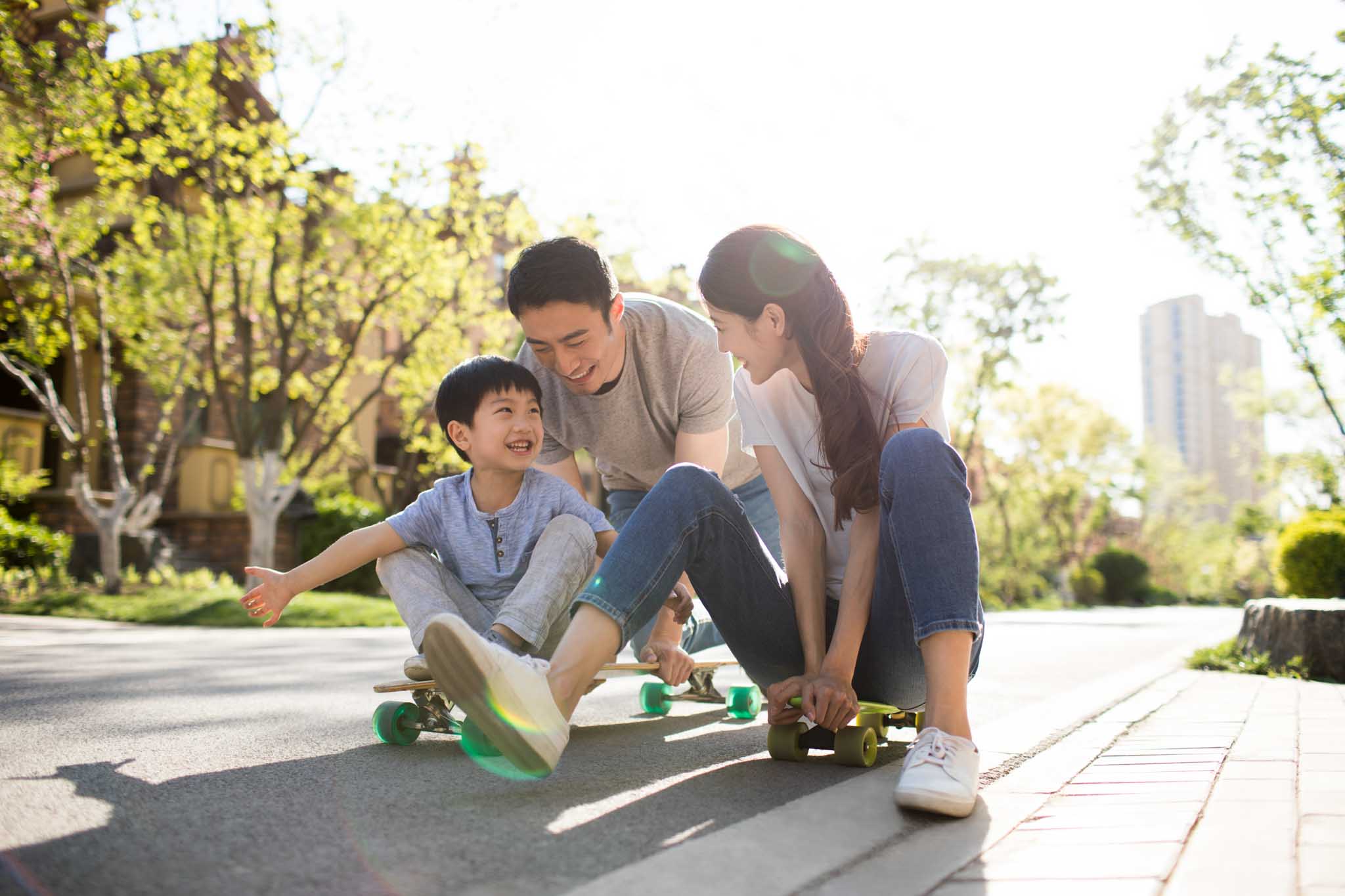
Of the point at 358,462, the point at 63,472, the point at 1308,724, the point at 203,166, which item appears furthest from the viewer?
the point at 358,462

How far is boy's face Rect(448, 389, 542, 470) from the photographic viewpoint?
10.1 ft

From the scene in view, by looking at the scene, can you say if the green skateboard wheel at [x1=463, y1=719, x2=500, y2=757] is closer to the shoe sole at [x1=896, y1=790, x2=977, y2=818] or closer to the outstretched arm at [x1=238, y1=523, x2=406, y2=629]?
the outstretched arm at [x1=238, y1=523, x2=406, y2=629]

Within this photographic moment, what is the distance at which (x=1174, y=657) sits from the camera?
638cm

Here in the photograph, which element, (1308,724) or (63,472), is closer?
(1308,724)

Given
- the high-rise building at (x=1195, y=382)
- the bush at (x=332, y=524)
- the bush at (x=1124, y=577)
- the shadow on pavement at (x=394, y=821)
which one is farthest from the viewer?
the high-rise building at (x=1195, y=382)

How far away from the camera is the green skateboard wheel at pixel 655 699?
375cm

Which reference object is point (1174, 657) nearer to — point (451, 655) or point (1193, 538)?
point (451, 655)

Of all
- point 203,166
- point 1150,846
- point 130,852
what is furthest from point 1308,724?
point 203,166

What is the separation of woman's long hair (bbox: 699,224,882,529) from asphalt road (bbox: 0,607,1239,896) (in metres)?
0.76

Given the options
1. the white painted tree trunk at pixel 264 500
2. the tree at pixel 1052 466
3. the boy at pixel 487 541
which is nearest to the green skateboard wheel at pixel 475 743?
the boy at pixel 487 541

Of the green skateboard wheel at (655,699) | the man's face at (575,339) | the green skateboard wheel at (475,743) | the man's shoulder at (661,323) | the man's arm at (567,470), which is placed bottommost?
the green skateboard wheel at (655,699)

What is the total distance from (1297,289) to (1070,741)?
994cm

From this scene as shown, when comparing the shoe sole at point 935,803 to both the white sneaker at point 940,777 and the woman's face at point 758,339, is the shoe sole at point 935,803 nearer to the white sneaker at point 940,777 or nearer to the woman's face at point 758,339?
the white sneaker at point 940,777

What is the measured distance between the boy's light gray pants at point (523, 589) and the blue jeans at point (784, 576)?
413 millimetres
